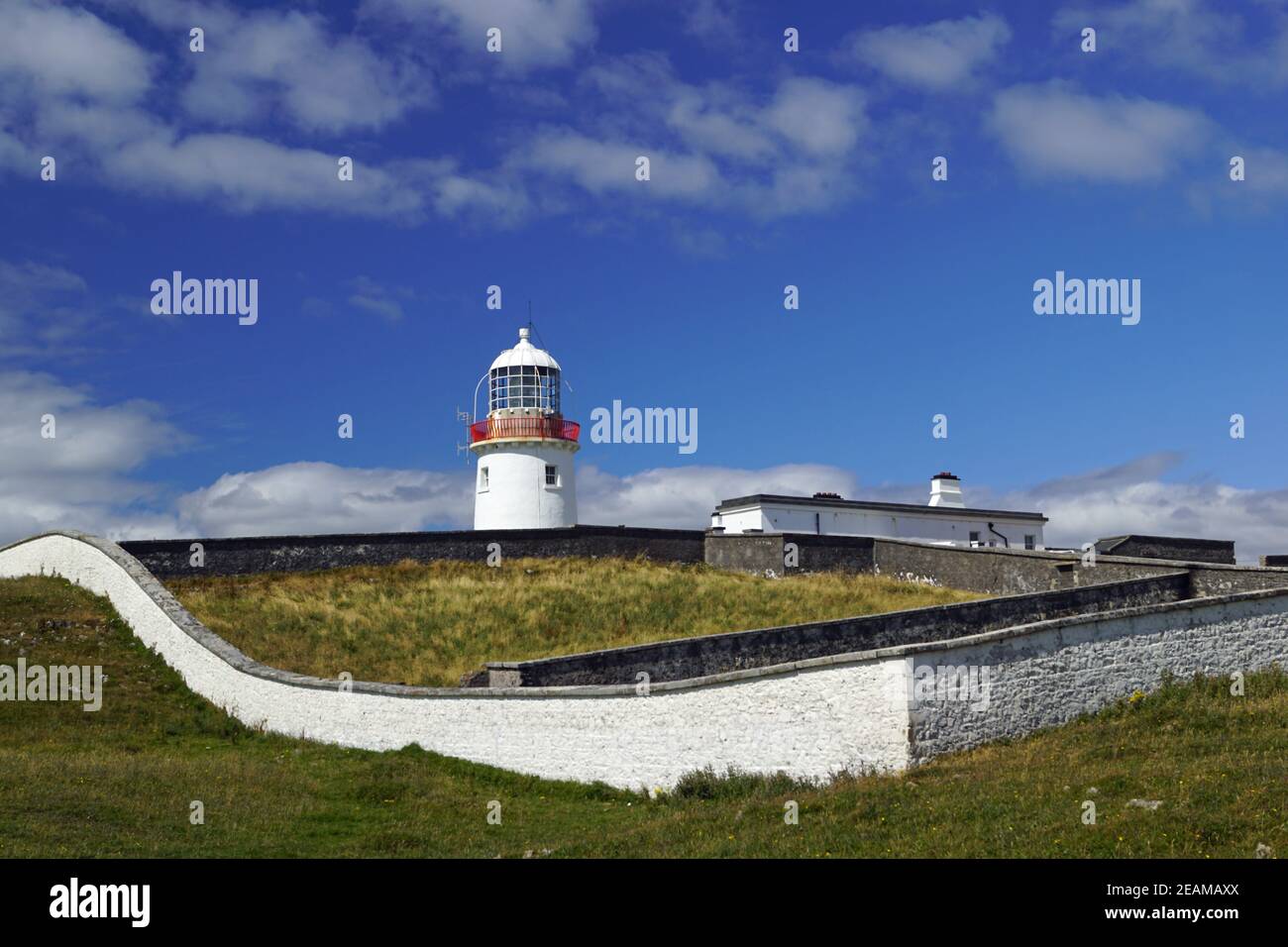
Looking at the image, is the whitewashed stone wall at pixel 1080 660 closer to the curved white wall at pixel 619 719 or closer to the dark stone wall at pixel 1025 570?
the curved white wall at pixel 619 719

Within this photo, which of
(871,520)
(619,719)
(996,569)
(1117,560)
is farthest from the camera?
(871,520)

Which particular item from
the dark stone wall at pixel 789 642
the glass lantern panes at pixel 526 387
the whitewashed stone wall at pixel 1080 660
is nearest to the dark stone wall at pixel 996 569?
the dark stone wall at pixel 789 642

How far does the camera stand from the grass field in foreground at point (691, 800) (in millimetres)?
10781

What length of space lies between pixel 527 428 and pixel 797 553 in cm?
1094

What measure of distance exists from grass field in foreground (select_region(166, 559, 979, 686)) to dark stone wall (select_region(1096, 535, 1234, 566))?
27.5 feet

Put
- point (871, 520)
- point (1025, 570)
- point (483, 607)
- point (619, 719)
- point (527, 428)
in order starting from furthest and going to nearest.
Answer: point (871, 520)
point (527, 428)
point (1025, 570)
point (483, 607)
point (619, 719)

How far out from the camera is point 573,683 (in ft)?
69.3

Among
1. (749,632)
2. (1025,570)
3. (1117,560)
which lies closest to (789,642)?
(749,632)

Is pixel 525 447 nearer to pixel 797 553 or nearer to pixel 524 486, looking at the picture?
pixel 524 486

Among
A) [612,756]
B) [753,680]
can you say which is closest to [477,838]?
[612,756]

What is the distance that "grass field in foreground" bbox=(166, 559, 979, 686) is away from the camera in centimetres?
2892

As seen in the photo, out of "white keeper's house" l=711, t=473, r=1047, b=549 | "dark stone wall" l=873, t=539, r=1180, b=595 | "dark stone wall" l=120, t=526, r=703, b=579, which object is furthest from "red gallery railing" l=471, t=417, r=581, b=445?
"dark stone wall" l=873, t=539, r=1180, b=595

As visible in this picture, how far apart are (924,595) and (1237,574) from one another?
1056 centimetres

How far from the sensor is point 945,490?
4828 cm
